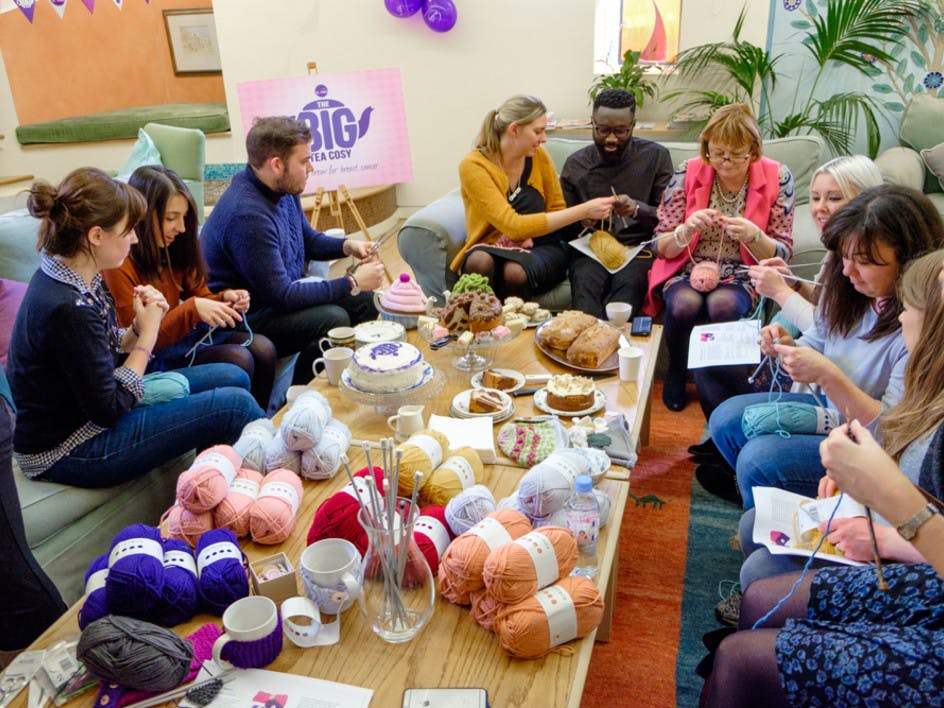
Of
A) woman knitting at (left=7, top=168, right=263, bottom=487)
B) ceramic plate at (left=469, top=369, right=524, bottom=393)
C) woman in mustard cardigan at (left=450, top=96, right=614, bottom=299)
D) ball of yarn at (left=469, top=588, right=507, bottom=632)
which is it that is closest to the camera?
ball of yarn at (left=469, top=588, right=507, bottom=632)

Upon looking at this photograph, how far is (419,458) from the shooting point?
1.44m

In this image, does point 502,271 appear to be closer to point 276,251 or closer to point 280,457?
point 276,251

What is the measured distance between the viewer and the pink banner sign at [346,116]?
3.56 m

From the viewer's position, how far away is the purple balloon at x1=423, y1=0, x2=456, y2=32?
4.73 meters

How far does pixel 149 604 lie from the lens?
1.14 m

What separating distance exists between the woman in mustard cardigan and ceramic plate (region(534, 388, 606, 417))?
43.5 inches

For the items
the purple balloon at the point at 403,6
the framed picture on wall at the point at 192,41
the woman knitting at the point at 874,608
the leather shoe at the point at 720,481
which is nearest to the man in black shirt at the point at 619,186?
the leather shoe at the point at 720,481

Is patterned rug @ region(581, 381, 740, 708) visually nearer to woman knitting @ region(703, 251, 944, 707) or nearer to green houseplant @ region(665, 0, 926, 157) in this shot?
woman knitting @ region(703, 251, 944, 707)

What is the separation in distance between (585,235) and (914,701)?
2.28 meters

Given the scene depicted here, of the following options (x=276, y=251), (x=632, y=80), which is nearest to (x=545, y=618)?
(x=276, y=251)

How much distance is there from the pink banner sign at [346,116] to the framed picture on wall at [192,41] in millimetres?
2944

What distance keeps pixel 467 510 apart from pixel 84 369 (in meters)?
0.95

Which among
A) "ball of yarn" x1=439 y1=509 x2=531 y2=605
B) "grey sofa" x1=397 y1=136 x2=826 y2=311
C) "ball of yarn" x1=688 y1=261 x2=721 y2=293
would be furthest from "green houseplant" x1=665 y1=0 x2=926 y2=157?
"ball of yarn" x1=439 y1=509 x2=531 y2=605

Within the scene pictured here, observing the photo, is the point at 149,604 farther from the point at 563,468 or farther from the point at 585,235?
the point at 585,235
